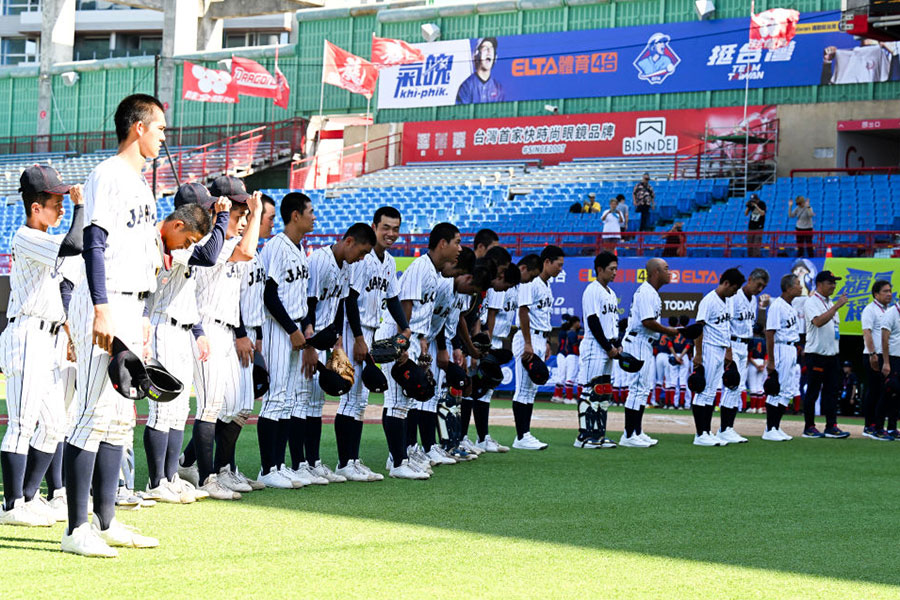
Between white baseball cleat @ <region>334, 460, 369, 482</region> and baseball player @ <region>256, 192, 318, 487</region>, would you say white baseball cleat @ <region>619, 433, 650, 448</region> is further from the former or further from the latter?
baseball player @ <region>256, 192, 318, 487</region>

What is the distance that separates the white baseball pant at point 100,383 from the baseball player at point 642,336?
8.23 meters

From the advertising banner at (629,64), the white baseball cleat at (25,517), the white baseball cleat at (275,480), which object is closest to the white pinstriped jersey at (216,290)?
the white baseball cleat at (275,480)

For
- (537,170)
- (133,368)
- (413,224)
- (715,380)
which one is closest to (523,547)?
(133,368)

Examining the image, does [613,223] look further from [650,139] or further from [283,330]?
[283,330]

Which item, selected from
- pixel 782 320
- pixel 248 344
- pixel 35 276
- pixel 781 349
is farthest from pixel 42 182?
pixel 781 349

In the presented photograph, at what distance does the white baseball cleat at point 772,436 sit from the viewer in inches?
600

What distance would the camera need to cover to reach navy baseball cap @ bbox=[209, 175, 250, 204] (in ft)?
25.9

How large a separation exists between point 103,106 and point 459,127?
58.2ft

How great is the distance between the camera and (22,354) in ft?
22.7

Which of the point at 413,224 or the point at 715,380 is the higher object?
the point at 413,224

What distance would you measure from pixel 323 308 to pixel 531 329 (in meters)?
4.79

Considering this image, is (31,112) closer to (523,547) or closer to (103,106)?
(103,106)

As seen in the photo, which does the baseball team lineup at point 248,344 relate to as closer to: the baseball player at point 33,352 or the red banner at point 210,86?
the baseball player at point 33,352

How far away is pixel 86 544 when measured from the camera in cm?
592
